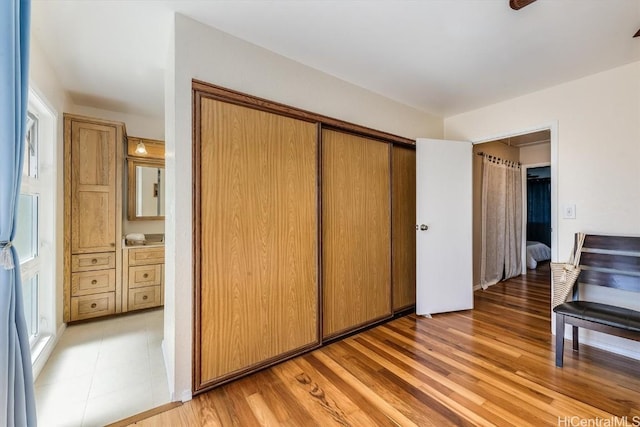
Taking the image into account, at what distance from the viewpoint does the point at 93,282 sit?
2959 mm

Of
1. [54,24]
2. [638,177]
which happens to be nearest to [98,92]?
[54,24]

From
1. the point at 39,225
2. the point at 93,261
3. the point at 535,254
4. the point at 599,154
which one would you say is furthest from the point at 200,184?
the point at 535,254

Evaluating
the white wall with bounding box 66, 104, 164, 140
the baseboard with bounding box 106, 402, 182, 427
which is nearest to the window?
the white wall with bounding box 66, 104, 164, 140

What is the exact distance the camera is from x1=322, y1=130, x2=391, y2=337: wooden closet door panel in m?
2.43

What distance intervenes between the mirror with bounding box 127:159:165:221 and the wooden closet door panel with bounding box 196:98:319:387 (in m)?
2.32

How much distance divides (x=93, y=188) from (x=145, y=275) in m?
1.10

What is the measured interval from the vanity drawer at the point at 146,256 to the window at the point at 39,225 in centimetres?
72

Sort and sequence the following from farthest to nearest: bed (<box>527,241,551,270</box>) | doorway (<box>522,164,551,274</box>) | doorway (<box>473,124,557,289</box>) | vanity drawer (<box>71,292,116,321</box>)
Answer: doorway (<box>522,164,551,274</box>) < bed (<box>527,241,551,270</box>) < doorway (<box>473,124,557,289</box>) < vanity drawer (<box>71,292,116,321</box>)

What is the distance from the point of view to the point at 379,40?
1979 millimetres

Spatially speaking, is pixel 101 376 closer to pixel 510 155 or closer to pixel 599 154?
pixel 599 154

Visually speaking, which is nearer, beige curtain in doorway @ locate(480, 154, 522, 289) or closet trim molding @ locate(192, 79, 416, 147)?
closet trim molding @ locate(192, 79, 416, 147)

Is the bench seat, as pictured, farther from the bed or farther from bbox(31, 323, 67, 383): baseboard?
bbox(31, 323, 67, 383): baseboard

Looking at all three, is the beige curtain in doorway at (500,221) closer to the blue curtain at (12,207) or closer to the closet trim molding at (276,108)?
the closet trim molding at (276,108)

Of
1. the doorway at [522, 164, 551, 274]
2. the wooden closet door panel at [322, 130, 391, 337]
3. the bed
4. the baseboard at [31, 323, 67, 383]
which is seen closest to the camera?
the baseboard at [31, 323, 67, 383]
